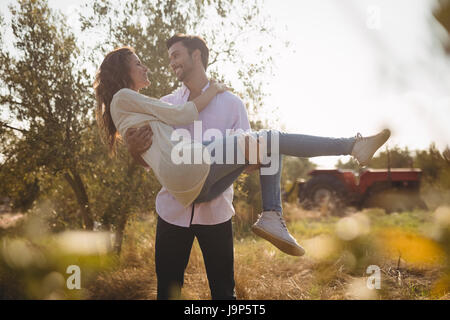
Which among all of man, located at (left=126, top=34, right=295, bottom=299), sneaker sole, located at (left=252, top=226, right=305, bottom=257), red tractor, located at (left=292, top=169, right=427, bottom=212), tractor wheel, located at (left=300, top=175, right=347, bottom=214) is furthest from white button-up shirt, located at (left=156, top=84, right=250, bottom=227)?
tractor wheel, located at (left=300, top=175, right=347, bottom=214)

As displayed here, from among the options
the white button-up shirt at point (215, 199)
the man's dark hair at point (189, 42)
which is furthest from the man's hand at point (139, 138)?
the man's dark hair at point (189, 42)

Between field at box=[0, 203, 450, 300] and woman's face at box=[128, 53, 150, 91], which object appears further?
field at box=[0, 203, 450, 300]

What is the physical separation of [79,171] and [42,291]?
1824mm

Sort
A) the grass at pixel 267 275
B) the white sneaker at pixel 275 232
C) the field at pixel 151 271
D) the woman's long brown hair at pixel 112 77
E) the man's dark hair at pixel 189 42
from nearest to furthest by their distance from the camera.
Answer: the white sneaker at pixel 275 232 → the woman's long brown hair at pixel 112 77 → the man's dark hair at pixel 189 42 → the grass at pixel 267 275 → the field at pixel 151 271

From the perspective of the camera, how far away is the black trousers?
7.99 ft

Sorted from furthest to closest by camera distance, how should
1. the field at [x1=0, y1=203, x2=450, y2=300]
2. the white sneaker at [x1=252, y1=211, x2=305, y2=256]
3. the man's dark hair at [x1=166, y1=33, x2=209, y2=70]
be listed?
the field at [x1=0, y1=203, x2=450, y2=300] → the man's dark hair at [x1=166, y1=33, x2=209, y2=70] → the white sneaker at [x1=252, y1=211, x2=305, y2=256]

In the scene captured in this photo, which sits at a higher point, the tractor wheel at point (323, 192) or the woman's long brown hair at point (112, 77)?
the tractor wheel at point (323, 192)

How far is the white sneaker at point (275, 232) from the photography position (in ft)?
7.48

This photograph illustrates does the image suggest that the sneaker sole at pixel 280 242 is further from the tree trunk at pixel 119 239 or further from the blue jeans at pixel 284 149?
the tree trunk at pixel 119 239

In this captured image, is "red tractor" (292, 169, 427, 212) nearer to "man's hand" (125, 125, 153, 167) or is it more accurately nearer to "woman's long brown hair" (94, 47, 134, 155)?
"woman's long brown hair" (94, 47, 134, 155)

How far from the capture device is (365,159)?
85.7 inches

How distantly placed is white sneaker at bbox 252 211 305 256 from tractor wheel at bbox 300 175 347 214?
9684 mm

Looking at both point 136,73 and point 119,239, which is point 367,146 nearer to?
point 136,73
